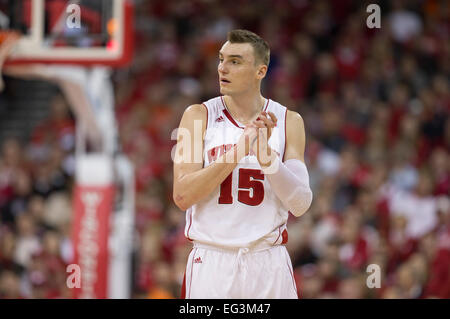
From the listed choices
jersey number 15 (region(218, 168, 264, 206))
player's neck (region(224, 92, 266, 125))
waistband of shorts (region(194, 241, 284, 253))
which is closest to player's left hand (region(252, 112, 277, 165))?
jersey number 15 (region(218, 168, 264, 206))

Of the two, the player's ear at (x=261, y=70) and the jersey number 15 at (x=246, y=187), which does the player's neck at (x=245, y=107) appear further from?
the jersey number 15 at (x=246, y=187)

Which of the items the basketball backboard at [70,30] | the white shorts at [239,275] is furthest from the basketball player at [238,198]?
the basketball backboard at [70,30]

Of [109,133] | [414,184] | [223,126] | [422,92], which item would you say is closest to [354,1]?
[422,92]

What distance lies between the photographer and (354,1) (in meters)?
14.1

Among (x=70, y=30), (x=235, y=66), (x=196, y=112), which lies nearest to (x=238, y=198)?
(x=196, y=112)

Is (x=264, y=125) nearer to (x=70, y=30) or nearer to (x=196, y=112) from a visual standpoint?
(x=196, y=112)

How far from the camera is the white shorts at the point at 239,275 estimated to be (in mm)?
4133

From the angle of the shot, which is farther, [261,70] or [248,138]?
[261,70]

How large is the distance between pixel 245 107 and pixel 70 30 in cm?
352

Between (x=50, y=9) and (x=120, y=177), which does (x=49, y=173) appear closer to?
(x=120, y=177)

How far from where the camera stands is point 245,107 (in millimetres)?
4398

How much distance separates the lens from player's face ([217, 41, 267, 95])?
4.24 m

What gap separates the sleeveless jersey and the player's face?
26 centimetres

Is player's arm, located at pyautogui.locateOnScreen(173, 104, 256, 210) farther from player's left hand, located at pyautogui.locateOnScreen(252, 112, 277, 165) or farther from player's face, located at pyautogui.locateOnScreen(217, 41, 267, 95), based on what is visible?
player's face, located at pyautogui.locateOnScreen(217, 41, 267, 95)
